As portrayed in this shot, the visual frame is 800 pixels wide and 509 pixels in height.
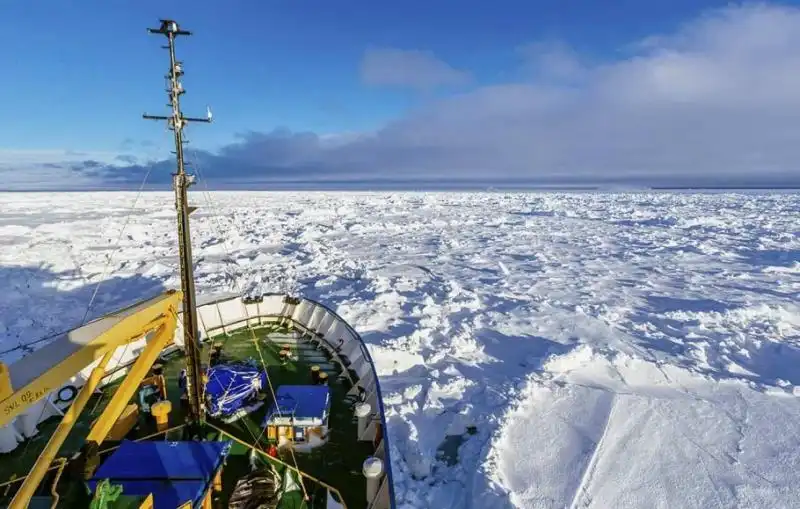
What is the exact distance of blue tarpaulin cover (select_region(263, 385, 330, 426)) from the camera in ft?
19.2

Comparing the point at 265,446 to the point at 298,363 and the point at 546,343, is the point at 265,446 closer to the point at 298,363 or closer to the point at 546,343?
the point at 298,363

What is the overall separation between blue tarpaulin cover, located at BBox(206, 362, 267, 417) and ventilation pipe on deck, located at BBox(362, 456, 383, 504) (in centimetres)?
261

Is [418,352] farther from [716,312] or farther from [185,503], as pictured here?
[716,312]

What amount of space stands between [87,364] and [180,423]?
2.59m

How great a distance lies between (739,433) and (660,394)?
4.94ft

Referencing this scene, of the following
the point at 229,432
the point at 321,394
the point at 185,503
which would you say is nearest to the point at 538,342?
the point at 321,394

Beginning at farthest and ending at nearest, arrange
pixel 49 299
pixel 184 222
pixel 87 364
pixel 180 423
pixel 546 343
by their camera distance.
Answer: pixel 49 299 → pixel 546 343 → pixel 180 423 → pixel 184 222 → pixel 87 364

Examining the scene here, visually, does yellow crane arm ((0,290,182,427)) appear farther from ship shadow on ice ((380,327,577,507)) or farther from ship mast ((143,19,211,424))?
ship shadow on ice ((380,327,577,507))

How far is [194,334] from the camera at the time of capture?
18.9 feet

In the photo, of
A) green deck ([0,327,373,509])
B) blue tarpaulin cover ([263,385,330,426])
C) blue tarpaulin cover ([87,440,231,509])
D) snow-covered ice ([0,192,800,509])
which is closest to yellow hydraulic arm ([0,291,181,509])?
blue tarpaulin cover ([87,440,231,509])

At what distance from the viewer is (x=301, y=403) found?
6047 millimetres

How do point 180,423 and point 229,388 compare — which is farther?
point 229,388

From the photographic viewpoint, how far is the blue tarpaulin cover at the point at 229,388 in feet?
21.0

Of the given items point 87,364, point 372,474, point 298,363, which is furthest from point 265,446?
point 298,363
